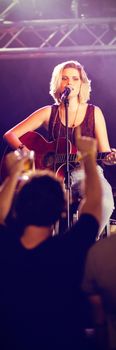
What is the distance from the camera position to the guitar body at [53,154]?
4.70 meters

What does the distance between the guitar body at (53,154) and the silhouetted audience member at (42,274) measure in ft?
8.41

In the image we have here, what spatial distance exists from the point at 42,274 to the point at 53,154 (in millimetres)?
2776

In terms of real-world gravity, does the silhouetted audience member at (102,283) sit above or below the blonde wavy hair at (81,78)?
below

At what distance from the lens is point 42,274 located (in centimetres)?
203

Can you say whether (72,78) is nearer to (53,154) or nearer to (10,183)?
(53,154)

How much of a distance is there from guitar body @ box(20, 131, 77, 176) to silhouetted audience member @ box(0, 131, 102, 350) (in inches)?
101

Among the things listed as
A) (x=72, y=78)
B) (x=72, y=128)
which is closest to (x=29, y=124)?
(x=72, y=128)

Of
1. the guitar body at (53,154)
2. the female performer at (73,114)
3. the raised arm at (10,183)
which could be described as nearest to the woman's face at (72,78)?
the female performer at (73,114)

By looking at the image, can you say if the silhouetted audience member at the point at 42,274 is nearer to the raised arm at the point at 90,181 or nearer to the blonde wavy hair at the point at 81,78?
the raised arm at the point at 90,181

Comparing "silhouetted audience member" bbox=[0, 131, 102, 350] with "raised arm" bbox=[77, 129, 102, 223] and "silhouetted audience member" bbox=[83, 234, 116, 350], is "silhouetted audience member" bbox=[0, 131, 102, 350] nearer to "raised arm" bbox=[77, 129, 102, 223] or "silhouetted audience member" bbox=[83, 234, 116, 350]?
"raised arm" bbox=[77, 129, 102, 223]

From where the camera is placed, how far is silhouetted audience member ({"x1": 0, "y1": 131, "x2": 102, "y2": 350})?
2.02 metres

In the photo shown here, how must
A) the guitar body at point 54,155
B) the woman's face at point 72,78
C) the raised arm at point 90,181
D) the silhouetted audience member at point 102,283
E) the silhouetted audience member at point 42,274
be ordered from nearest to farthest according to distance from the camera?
the silhouetted audience member at point 42,274 → the raised arm at point 90,181 → the silhouetted audience member at point 102,283 → the guitar body at point 54,155 → the woman's face at point 72,78

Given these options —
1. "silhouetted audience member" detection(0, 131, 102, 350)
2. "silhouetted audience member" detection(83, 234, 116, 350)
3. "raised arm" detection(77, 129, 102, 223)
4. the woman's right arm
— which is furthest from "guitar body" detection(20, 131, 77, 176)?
"silhouetted audience member" detection(0, 131, 102, 350)

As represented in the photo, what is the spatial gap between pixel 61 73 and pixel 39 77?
249cm
